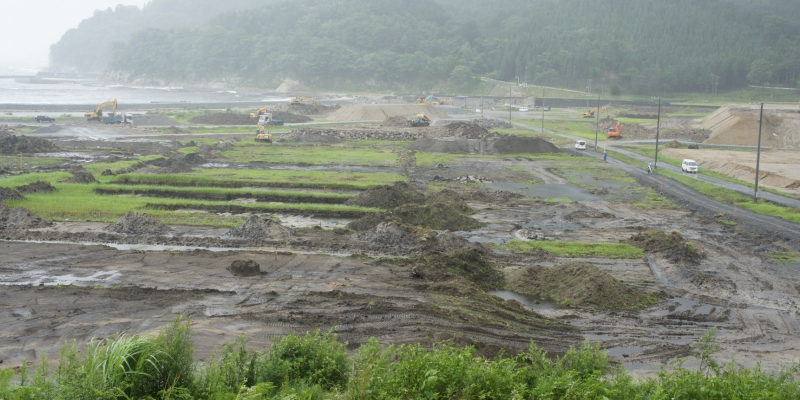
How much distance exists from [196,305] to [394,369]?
11248mm

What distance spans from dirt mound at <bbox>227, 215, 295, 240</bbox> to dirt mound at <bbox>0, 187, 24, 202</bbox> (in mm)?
14556

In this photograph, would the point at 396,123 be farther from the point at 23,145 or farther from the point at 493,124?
the point at 23,145

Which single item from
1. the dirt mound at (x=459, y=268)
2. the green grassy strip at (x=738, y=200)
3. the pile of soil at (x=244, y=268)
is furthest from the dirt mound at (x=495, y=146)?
the pile of soil at (x=244, y=268)

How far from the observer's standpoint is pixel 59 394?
990 centimetres

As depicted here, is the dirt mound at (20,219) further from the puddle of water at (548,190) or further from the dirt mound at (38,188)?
the puddle of water at (548,190)

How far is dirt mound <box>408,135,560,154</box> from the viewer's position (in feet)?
230

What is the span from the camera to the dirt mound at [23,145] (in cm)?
6041

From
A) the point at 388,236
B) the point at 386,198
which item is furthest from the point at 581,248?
the point at 386,198

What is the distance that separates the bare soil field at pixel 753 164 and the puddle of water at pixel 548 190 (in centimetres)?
1435

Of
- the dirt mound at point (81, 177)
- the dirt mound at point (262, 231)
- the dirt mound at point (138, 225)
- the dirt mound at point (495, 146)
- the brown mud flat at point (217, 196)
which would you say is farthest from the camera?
the dirt mound at point (495, 146)

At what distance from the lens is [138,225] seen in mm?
32125

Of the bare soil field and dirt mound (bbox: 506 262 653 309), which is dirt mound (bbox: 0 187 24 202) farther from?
the bare soil field

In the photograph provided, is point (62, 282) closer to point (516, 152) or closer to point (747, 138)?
point (516, 152)

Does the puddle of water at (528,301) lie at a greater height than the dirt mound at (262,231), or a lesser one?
lesser
